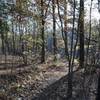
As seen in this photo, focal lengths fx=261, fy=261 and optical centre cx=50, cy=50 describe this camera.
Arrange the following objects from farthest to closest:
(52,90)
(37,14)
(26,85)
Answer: (37,14)
(26,85)
(52,90)

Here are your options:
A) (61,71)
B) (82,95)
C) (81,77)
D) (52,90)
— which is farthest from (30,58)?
(82,95)

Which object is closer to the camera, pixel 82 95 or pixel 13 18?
pixel 82 95

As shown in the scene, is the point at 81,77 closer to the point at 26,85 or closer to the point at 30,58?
the point at 26,85

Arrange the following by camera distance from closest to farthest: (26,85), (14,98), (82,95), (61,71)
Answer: (14,98) → (82,95) → (26,85) → (61,71)

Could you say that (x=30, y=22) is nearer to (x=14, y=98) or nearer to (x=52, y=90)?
(x=52, y=90)

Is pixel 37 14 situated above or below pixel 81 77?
above

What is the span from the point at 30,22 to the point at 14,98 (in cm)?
769

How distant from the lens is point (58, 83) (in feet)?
54.5

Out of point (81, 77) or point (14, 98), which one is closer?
point (14, 98)

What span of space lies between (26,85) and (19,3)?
17.0 feet

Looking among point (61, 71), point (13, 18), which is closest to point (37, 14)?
point (13, 18)

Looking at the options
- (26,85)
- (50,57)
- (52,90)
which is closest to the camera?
(52,90)

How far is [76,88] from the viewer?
1488 centimetres

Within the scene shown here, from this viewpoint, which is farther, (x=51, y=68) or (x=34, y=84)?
(x=51, y=68)
